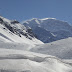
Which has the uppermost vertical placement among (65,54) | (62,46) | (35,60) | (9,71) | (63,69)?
(62,46)

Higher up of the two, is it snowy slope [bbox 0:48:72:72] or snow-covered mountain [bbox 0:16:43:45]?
snow-covered mountain [bbox 0:16:43:45]

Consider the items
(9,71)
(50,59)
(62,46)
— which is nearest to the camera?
(9,71)

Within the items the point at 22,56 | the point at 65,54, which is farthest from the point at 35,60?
the point at 65,54

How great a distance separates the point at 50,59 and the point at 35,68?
5.00 ft

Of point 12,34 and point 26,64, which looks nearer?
point 26,64

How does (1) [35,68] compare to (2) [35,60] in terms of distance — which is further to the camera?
(2) [35,60]

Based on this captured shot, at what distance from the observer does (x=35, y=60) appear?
6445 millimetres

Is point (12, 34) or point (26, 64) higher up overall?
point (12, 34)

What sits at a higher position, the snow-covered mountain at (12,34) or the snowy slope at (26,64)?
the snow-covered mountain at (12,34)

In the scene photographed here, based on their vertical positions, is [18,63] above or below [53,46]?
below

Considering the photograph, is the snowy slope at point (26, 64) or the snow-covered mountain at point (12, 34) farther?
the snow-covered mountain at point (12, 34)

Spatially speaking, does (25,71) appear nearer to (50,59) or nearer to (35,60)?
(35,60)

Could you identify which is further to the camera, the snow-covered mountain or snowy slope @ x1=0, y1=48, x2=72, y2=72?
the snow-covered mountain

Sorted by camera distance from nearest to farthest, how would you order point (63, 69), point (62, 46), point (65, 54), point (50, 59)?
point (63, 69)
point (50, 59)
point (65, 54)
point (62, 46)
